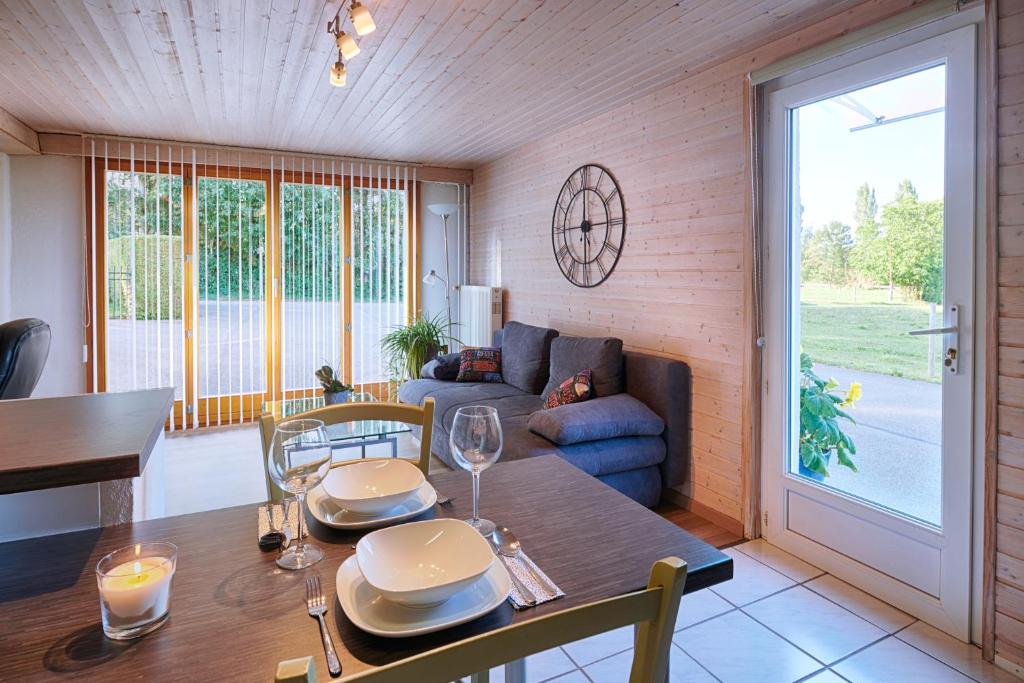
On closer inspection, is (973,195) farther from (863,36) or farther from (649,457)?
(649,457)

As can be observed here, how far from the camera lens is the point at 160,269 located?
491 cm

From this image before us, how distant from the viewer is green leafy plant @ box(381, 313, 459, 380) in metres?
5.39

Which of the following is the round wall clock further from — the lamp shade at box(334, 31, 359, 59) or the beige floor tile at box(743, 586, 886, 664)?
the beige floor tile at box(743, 586, 886, 664)

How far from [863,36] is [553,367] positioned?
2.47 metres

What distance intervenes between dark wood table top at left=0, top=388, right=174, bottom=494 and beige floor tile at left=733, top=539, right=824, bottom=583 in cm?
257

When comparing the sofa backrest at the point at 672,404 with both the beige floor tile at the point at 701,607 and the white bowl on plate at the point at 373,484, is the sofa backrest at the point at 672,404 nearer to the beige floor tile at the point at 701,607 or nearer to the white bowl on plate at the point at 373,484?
the beige floor tile at the point at 701,607

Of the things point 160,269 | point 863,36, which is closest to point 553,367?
point 863,36

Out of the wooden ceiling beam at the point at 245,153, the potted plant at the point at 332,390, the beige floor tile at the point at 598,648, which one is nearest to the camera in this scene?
the beige floor tile at the point at 598,648

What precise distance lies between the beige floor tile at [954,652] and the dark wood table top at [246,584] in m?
1.63

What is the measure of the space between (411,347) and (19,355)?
9.90 feet

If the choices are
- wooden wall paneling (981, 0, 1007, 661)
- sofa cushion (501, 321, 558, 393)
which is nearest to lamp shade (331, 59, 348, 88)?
sofa cushion (501, 321, 558, 393)

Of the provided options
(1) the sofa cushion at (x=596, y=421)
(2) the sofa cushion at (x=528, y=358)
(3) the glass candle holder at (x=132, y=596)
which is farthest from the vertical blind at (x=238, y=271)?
(3) the glass candle holder at (x=132, y=596)

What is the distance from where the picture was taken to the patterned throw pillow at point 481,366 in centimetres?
468

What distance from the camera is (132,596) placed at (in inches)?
30.6
